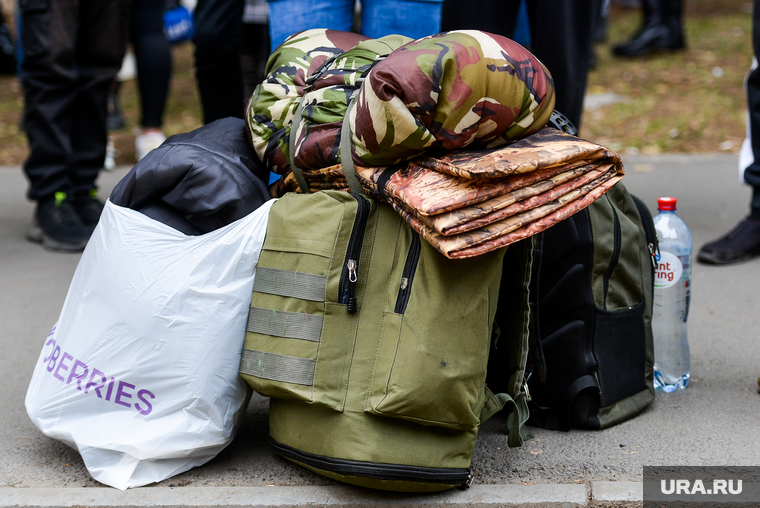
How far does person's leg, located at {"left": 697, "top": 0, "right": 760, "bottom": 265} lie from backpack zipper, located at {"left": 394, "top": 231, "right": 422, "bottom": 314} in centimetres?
212

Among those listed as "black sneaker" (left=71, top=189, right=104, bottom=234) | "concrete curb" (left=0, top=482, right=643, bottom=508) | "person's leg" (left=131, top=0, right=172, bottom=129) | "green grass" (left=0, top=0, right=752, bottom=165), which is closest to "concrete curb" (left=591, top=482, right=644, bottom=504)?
"concrete curb" (left=0, top=482, right=643, bottom=508)

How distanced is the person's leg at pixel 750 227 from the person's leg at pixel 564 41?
35.9 inches

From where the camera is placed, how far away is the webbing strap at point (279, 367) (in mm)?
1810

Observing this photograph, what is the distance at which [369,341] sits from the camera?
1805 mm

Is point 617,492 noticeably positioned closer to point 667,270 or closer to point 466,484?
point 466,484

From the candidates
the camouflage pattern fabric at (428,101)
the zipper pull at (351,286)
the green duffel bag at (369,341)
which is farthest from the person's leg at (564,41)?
the zipper pull at (351,286)

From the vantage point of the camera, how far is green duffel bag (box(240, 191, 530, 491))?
5.70 feet

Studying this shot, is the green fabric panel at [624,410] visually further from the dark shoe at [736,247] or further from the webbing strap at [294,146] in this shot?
the dark shoe at [736,247]

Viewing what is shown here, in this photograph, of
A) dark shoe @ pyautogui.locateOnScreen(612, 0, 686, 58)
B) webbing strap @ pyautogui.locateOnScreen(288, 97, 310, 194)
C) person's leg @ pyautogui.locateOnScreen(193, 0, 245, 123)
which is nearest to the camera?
webbing strap @ pyautogui.locateOnScreen(288, 97, 310, 194)

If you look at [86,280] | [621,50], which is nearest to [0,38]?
[621,50]

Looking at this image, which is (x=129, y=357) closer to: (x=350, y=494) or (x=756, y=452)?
(x=350, y=494)

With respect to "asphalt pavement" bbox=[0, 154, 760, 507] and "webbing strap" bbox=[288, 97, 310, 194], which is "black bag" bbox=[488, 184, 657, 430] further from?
"webbing strap" bbox=[288, 97, 310, 194]

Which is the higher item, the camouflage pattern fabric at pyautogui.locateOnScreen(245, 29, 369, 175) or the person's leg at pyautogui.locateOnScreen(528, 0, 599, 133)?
the camouflage pattern fabric at pyautogui.locateOnScreen(245, 29, 369, 175)

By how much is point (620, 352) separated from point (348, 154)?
965mm
